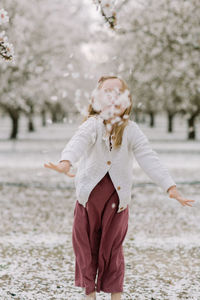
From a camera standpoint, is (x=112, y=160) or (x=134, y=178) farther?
(x=134, y=178)

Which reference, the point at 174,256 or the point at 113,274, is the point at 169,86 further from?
the point at 113,274

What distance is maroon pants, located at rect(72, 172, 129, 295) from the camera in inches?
152

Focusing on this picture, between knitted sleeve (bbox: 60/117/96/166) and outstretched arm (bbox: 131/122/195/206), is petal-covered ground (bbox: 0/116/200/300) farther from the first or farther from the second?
outstretched arm (bbox: 131/122/195/206)

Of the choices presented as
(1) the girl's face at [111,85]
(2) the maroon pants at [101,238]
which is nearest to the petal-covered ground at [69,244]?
(2) the maroon pants at [101,238]

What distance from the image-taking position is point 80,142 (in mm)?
3715

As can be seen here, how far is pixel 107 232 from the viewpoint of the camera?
3.93 meters

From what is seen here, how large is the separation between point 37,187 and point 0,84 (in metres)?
9.66

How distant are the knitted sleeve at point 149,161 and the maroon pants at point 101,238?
279mm

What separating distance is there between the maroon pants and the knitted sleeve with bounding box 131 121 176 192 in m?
0.28

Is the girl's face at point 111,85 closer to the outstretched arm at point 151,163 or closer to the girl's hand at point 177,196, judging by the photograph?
the outstretched arm at point 151,163

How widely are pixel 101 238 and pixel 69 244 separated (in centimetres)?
290

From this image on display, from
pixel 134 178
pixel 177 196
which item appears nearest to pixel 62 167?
pixel 177 196

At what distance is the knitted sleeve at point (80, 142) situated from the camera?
11.7 ft

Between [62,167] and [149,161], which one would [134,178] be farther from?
[62,167]
